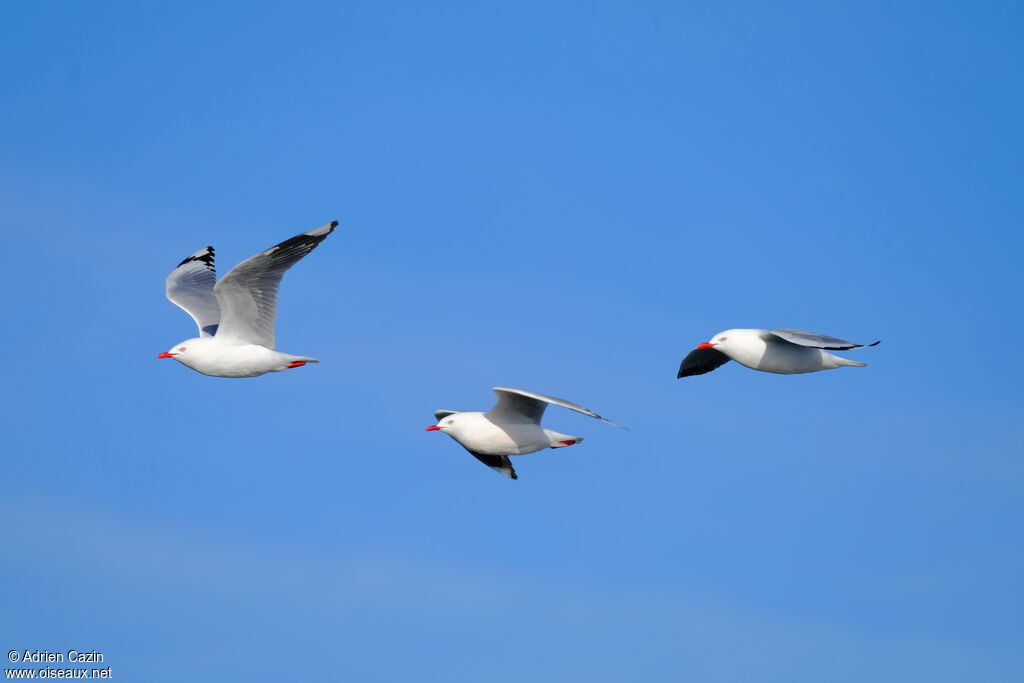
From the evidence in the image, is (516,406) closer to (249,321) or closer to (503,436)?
(503,436)

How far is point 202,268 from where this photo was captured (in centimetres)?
2339

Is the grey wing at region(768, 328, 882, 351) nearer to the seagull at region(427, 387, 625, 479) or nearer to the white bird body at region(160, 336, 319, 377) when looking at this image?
the seagull at region(427, 387, 625, 479)

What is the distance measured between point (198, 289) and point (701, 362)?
909 centimetres

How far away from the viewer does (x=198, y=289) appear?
2227 centimetres

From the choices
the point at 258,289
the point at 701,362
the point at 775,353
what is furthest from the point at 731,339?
the point at 258,289

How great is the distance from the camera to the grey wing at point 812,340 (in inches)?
651

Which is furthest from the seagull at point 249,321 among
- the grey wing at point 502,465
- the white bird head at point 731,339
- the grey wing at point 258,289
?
the white bird head at point 731,339

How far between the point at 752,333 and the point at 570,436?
3.17m

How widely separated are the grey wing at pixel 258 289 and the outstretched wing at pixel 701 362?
6.71m

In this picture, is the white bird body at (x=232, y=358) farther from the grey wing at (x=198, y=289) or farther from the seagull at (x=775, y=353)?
the seagull at (x=775, y=353)

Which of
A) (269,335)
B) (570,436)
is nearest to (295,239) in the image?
(269,335)

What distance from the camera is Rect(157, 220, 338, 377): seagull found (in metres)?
18.4

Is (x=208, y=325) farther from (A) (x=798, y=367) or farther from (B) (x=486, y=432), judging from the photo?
(A) (x=798, y=367)

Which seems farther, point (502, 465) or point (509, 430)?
point (502, 465)
